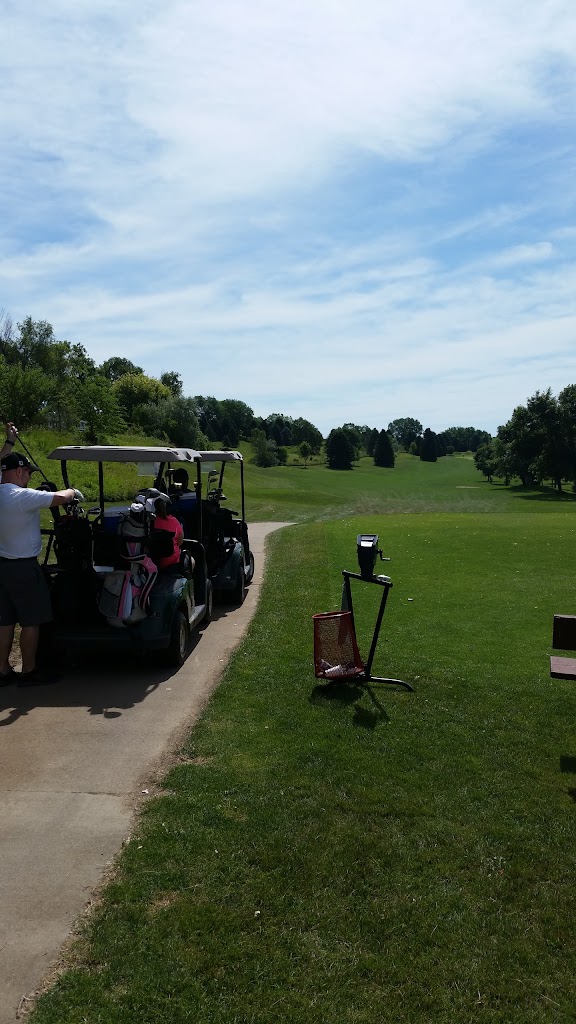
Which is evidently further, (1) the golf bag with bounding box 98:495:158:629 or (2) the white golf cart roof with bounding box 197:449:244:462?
(2) the white golf cart roof with bounding box 197:449:244:462

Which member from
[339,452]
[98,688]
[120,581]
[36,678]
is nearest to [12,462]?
[120,581]

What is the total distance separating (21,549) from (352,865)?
4.21 metres

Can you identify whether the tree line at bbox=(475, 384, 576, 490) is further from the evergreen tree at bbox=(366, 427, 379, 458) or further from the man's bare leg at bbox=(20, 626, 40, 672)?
the man's bare leg at bbox=(20, 626, 40, 672)

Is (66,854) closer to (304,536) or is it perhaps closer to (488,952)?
(488,952)

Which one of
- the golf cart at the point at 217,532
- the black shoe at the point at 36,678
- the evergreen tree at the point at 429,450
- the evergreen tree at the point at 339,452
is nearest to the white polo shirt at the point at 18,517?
the black shoe at the point at 36,678

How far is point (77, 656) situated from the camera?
8.05 meters

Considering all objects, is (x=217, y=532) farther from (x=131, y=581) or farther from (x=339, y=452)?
(x=339, y=452)

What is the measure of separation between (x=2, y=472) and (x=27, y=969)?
14.8 ft

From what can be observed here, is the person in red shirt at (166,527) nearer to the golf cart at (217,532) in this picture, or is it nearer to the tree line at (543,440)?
the golf cart at (217,532)

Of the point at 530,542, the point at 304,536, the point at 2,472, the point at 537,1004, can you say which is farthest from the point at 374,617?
the point at 304,536

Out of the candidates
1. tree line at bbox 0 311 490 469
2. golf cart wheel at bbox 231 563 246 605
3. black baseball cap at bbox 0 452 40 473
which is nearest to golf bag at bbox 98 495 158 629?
black baseball cap at bbox 0 452 40 473

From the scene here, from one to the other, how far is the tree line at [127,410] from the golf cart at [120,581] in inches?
1343

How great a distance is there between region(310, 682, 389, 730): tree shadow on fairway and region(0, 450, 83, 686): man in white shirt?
104 inches

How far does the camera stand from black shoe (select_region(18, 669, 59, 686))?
694 cm
